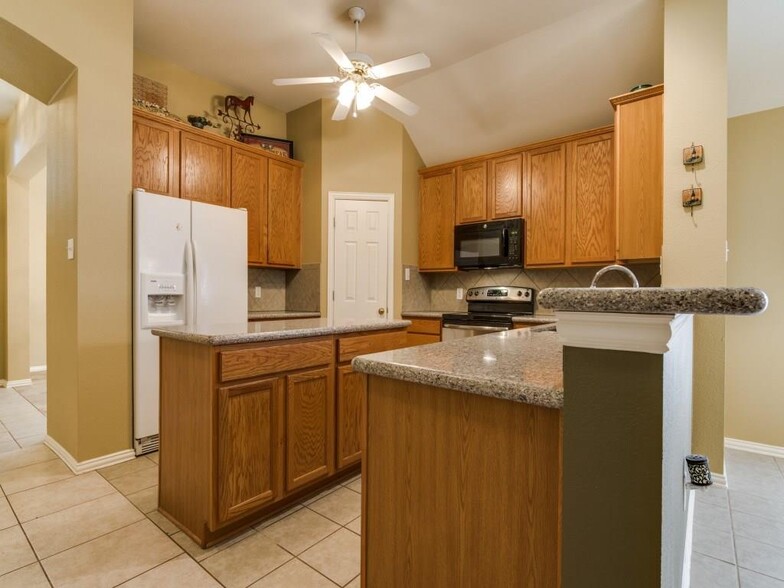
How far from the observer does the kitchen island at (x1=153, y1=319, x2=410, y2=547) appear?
163 cm

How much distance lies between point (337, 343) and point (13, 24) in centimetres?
242

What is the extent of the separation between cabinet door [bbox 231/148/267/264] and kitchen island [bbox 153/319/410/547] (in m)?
2.12

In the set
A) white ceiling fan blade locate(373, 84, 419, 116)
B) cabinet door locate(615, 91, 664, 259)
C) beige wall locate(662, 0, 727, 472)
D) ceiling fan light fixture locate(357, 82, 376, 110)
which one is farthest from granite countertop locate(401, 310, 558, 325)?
ceiling fan light fixture locate(357, 82, 376, 110)

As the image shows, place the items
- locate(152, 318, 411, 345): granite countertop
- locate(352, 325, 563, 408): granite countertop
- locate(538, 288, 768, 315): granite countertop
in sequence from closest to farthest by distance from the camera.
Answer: locate(538, 288, 768, 315): granite countertop
locate(352, 325, 563, 408): granite countertop
locate(152, 318, 411, 345): granite countertop

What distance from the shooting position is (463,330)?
3818 mm

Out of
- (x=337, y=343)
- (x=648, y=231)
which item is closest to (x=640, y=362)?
(x=337, y=343)

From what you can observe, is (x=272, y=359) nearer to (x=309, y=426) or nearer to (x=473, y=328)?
(x=309, y=426)

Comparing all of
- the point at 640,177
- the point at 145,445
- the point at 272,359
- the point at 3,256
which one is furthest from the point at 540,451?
the point at 3,256

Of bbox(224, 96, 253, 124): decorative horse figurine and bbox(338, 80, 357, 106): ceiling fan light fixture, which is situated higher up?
bbox(224, 96, 253, 124): decorative horse figurine

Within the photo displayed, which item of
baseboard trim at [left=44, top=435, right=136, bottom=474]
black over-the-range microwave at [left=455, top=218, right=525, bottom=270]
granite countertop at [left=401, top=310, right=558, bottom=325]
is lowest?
baseboard trim at [left=44, top=435, right=136, bottom=474]

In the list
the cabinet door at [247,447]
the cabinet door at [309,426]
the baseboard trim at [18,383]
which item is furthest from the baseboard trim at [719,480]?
the baseboard trim at [18,383]

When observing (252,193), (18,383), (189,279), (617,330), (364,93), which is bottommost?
(18,383)

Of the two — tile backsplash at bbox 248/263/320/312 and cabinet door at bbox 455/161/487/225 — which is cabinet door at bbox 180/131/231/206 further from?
cabinet door at bbox 455/161/487/225

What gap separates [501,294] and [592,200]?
44.5 inches
